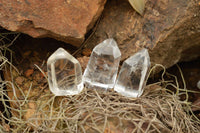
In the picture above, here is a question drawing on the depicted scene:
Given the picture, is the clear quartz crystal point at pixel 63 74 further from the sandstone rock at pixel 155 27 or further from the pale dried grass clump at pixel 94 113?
the sandstone rock at pixel 155 27

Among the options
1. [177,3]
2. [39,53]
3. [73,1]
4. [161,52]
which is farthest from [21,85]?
[177,3]

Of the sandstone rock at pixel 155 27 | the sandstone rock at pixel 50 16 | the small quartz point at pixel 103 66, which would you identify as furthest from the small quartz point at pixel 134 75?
the sandstone rock at pixel 50 16

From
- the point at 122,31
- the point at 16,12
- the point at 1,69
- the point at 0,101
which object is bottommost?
the point at 0,101

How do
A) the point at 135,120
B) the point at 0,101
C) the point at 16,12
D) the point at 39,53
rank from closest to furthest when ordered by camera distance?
1. the point at 135,120
2. the point at 16,12
3. the point at 0,101
4. the point at 39,53

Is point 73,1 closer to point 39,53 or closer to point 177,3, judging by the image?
point 39,53

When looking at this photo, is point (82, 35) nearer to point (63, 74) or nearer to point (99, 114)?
point (63, 74)

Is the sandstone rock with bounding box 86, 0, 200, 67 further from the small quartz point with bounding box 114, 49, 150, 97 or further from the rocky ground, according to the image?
the small quartz point with bounding box 114, 49, 150, 97

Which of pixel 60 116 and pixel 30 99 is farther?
pixel 30 99
